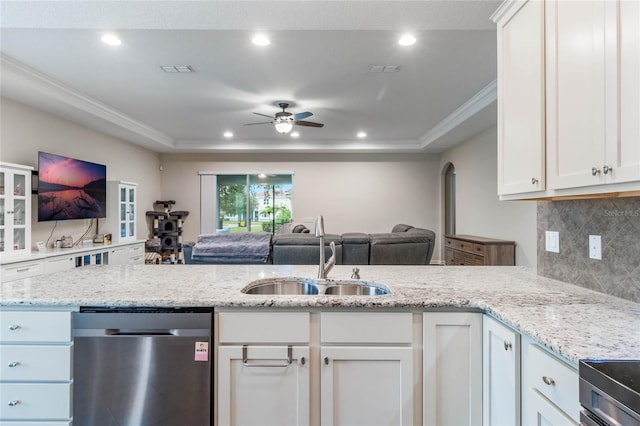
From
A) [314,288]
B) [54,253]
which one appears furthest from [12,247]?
[314,288]

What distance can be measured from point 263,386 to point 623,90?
173cm

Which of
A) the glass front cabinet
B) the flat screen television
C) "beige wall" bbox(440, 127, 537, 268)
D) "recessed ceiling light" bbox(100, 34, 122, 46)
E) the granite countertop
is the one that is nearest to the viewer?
the granite countertop

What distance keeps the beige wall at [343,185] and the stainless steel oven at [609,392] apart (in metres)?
6.64

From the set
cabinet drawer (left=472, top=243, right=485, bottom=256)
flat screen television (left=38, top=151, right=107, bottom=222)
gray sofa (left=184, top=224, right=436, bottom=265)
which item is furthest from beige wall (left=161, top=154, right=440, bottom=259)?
gray sofa (left=184, top=224, right=436, bottom=265)

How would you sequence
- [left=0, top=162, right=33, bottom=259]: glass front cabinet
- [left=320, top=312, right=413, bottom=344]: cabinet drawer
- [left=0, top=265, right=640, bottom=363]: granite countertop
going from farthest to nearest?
[left=0, top=162, right=33, bottom=259]: glass front cabinet < [left=320, top=312, right=413, bottom=344]: cabinet drawer < [left=0, top=265, right=640, bottom=363]: granite countertop

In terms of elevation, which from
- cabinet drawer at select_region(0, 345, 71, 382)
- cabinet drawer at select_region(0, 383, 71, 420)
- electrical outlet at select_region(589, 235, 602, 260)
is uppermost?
electrical outlet at select_region(589, 235, 602, 260)

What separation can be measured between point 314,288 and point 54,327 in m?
1.27

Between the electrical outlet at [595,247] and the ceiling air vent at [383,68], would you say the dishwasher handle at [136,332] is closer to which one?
the electrical outlet at [595,247]

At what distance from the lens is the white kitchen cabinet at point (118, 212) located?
5.18 metres

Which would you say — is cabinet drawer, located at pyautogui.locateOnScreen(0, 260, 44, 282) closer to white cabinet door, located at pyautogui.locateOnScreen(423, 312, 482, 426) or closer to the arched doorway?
white cabinet door, located at pyautogui.locateOnScreen(423, 312, 482, 426)

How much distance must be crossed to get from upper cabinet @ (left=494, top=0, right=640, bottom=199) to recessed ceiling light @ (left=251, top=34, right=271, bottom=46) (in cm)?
181

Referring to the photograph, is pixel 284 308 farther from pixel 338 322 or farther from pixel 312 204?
pixel 312 204

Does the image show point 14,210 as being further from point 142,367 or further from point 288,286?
point 288,286

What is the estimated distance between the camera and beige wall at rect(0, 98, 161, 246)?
379 cm
